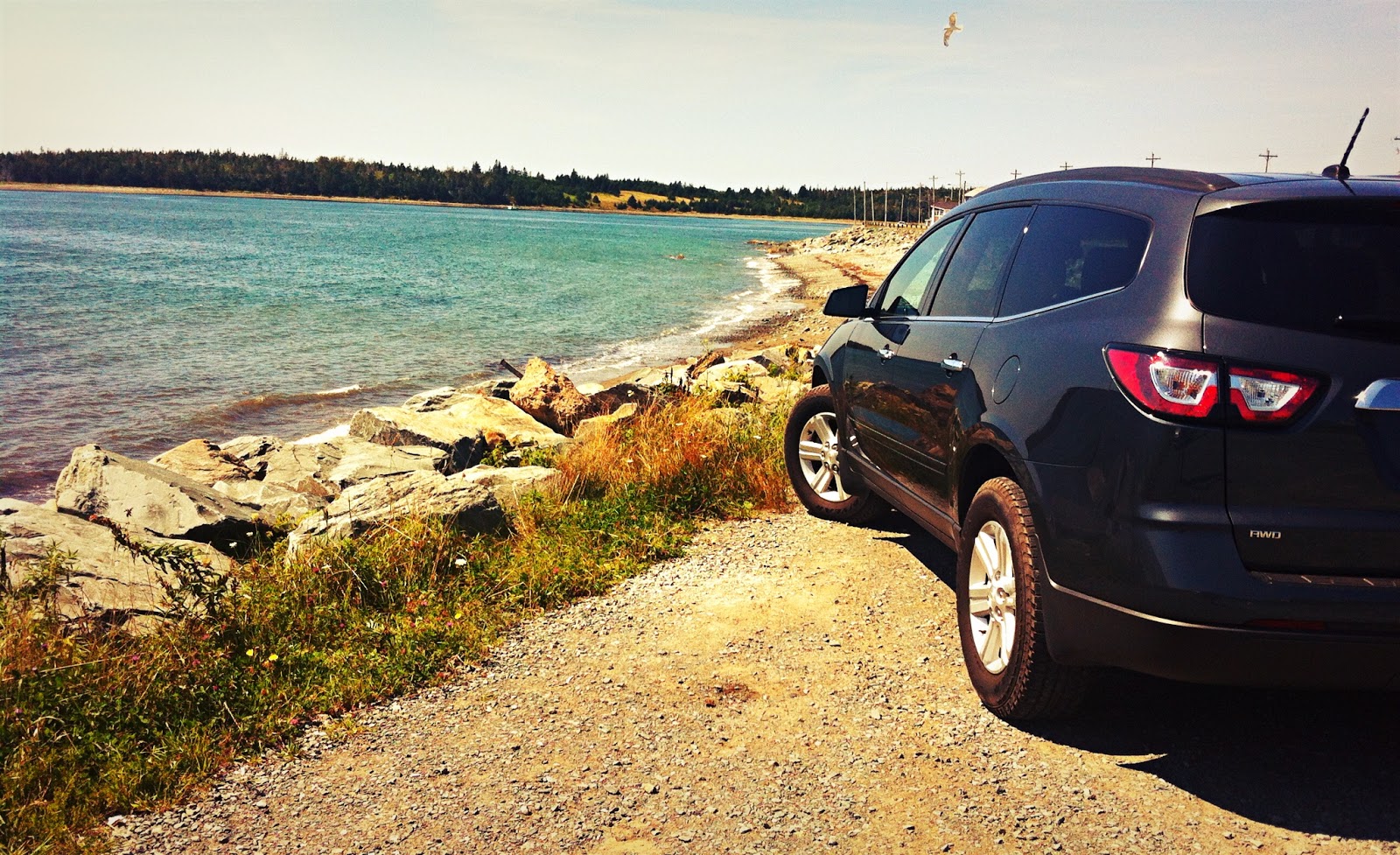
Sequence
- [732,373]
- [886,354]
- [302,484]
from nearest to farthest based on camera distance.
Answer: [886,354] → [302,484] → [732,373]

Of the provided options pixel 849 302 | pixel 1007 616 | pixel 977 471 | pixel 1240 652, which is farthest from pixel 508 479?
pixel 1240 652


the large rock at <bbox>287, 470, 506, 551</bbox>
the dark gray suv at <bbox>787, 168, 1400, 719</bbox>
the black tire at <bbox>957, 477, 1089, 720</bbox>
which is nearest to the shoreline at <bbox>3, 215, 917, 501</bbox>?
the large rock at <bbox>287, 470, 506, 551</bbox>

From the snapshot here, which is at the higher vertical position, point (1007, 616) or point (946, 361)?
point (946, 361)

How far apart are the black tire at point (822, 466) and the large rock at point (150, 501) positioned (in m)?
3.99

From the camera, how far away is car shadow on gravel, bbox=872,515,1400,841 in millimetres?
3342

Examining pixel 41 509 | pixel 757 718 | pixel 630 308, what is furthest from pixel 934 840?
pixel 630 308

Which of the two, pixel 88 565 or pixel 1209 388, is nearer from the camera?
pixel 1209 388

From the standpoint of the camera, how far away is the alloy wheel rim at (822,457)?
6766mm

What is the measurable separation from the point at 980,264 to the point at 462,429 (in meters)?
8.07

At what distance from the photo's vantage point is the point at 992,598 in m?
4.06

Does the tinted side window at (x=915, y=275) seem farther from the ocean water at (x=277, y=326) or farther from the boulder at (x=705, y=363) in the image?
the ocean water at (x=277, y=326)

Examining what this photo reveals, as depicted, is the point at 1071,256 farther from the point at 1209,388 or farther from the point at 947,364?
the point at 1209,388

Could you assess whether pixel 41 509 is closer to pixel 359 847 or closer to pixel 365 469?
pixel 365 469

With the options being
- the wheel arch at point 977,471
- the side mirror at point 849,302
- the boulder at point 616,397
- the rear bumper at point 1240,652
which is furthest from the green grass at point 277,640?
the boulder at point 616,397
